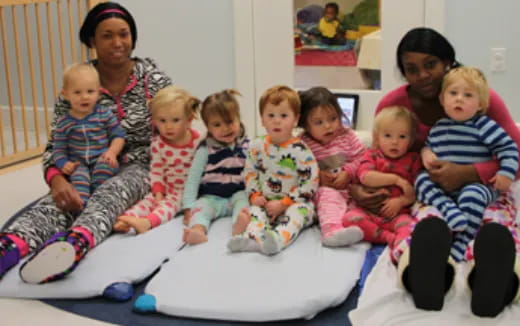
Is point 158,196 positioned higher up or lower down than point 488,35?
lower down

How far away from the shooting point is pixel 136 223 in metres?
2.34

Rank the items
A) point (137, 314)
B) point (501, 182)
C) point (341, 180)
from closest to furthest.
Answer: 1. point (137, 314)
2. point (501, 182)
3. point (341, 180)

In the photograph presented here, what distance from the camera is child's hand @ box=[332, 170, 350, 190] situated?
2334 millimetres

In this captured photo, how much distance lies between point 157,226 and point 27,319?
0.60 meters

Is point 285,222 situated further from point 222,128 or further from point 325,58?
point 325,58

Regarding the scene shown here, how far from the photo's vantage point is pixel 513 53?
3.54m

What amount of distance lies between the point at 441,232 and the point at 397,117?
22.7 inches

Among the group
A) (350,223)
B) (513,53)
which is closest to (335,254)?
(350,223)

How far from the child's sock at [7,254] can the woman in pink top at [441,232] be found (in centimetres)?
120

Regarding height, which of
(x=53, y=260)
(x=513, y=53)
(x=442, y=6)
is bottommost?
(x=53, y=260)

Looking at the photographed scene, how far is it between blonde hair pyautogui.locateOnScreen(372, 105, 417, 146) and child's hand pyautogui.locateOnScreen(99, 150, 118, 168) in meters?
0.98

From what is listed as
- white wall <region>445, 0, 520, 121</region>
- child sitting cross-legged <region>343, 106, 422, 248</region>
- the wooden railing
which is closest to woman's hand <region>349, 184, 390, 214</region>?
child sitting cross-legged <region>343, 106, 422, 248</region>

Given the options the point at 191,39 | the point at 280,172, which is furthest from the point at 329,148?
the point at 191,39

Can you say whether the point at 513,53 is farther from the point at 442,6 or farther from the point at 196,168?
the point at 196,168
